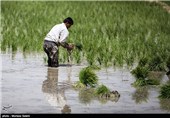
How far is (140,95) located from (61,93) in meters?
1.17

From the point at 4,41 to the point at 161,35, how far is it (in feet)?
13.7

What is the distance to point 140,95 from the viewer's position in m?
10.4

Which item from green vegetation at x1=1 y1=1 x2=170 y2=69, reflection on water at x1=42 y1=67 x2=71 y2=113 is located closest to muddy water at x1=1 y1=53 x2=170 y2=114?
reflection on water at x1=42 y1=67 x2=71 y2=113

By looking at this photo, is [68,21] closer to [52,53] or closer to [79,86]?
[52,53]

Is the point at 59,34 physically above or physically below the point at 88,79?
above

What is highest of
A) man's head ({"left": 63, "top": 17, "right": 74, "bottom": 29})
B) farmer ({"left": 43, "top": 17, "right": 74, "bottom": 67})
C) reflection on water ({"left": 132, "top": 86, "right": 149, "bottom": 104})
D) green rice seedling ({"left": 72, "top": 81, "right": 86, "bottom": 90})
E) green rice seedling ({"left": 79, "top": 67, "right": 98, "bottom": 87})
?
man's head ({"left": 63, "top": 17, "right": 74, "bottom": 29})

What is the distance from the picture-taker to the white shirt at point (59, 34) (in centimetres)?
1320

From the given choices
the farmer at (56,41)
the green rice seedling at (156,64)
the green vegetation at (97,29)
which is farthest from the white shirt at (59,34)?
the green rice seedling at (156,64)

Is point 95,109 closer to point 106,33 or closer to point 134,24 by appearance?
point 106,33

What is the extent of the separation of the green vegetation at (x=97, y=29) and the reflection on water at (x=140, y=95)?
251 cm

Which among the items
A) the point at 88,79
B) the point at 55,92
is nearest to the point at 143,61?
the point at 88,79

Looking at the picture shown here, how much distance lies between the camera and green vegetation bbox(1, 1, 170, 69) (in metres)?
14.6

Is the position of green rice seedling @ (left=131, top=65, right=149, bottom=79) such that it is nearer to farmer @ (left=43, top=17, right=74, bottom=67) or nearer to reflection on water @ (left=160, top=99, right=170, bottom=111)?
reflection on water @ (left=160, top=99, right=170, bottom=111)

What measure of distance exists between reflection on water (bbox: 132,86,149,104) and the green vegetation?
2509 millimetres
